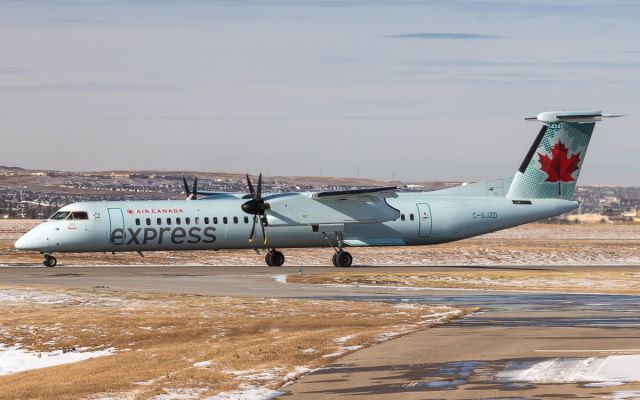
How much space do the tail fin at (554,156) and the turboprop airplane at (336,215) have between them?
0.05 m

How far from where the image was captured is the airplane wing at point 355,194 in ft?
173

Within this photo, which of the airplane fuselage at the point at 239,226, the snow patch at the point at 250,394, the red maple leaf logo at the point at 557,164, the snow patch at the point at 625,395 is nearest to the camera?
the snow patch at the point at 625,395

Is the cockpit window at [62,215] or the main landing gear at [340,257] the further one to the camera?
the main landing gear at [340,257]

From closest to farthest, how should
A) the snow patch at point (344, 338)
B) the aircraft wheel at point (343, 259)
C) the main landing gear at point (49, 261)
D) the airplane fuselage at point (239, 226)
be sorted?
the snow patch at point (344, 338)
the airplane fuselage at point (239, 226)
the main landing gear at point (49, 261)
the aircraft wheel at point (343, 259)

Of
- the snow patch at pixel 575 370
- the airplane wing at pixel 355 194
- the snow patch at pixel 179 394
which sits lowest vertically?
the snow patch at pixel 179 394

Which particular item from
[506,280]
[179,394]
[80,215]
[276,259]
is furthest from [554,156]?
[179,394]

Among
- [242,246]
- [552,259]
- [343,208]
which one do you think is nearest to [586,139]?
[552,259]

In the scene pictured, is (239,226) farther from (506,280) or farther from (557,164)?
(557,164)

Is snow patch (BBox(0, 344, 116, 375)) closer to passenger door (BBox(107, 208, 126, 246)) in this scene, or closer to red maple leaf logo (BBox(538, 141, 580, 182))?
passenger door (BBox(107, 208, 126, 246))

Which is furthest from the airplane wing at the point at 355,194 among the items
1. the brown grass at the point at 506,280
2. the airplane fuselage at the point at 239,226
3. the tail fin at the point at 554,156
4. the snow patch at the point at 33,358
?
the snow patch at the point at 33,358

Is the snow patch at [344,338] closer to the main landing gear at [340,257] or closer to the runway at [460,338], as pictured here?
the runway at [460,338]

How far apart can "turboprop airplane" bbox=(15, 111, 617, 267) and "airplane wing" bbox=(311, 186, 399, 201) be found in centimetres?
5

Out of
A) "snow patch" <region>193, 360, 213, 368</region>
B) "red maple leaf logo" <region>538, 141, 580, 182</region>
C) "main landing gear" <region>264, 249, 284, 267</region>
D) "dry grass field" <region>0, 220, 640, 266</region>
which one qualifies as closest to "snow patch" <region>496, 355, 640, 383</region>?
"snow patch" <region>193, 360, 213, 368</region>

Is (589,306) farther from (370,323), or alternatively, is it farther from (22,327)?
(22,327)
